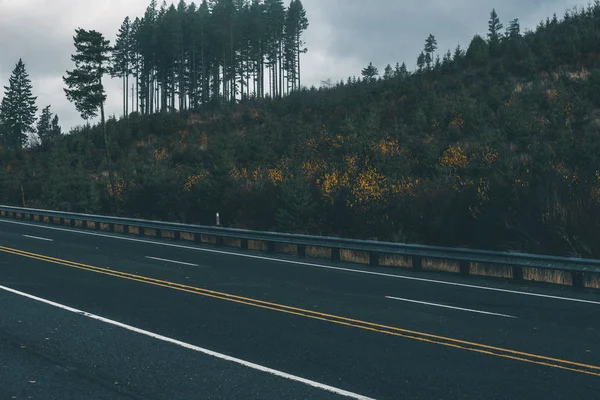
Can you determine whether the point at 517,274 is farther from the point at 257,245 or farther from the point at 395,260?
the point at 257,245

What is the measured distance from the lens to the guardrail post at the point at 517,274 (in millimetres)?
13617

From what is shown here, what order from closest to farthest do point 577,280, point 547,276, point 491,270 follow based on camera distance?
point 577,280 → point 547,276 → point 491,270

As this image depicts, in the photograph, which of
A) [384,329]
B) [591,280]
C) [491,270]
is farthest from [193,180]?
[384,329]

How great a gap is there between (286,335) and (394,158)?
21.0 metres

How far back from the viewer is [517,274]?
13.7 metres

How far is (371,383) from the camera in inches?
248

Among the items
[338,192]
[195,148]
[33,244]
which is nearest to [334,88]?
[195,148]

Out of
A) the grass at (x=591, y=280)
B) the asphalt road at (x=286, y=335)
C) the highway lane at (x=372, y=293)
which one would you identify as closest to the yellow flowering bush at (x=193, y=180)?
the highway lane at (x=372, y=293)

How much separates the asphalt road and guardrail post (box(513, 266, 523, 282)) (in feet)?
1.42

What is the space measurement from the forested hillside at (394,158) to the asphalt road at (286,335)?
172 inches

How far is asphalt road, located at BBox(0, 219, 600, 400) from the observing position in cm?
622

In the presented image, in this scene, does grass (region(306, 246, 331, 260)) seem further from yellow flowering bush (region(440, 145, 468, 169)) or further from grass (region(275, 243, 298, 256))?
yellow flowering bush (region(440, 145, 468, 169))

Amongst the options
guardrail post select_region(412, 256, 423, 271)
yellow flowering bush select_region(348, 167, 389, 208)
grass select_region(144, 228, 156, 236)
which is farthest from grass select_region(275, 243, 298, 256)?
grass select_region(144, 228, 156, 236)

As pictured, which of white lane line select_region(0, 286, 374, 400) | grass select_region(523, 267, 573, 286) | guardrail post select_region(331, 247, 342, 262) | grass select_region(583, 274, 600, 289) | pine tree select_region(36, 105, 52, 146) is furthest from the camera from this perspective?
pine tree select_region(36, 105, 52, 146)
